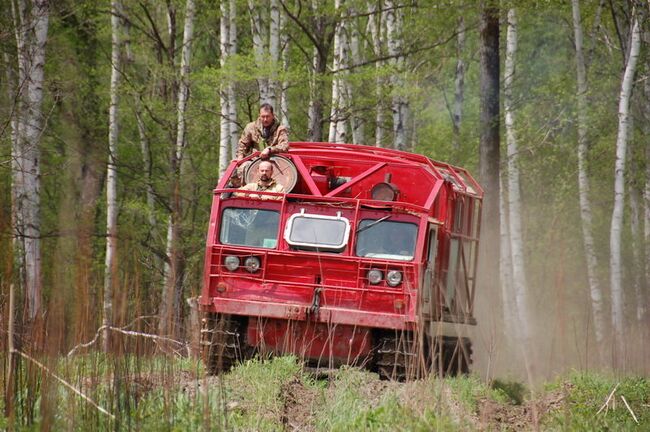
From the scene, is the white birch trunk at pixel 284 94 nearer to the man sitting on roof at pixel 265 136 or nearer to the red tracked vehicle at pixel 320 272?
the man sitting on roof at pixel 265 136

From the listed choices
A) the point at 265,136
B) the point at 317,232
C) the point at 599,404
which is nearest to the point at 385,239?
the point at 317,232

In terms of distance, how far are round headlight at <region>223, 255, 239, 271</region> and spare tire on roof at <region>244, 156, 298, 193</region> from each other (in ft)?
3.93

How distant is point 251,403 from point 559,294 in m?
3.70

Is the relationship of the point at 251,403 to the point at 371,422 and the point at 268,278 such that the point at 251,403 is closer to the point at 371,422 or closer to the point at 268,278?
the point at 371,422

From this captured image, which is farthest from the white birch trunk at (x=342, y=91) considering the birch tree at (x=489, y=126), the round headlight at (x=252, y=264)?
the round headlight at (x=252, y=264)

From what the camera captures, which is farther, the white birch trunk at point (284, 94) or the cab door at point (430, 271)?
the white birch trunk at point (284, 94)

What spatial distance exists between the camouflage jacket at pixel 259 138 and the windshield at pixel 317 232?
1.29 m

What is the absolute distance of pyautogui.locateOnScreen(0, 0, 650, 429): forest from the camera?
1831 cm

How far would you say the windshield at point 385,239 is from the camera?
13.9m

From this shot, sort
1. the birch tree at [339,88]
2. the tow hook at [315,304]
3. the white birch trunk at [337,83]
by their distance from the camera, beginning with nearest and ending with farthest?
1. the tow hook at [315,304]
2. the white birch trunk at [337,83]
3. the birch tree at [339,88]

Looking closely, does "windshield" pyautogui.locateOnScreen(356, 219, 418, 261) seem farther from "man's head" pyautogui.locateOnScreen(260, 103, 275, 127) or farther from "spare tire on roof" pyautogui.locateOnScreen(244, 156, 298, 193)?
"man's head" pyautogui.locateOnScreen(260, 103, 275, 127)

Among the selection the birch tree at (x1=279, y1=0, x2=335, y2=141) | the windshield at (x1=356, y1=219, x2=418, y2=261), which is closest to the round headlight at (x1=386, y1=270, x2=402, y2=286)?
the windshield at (x1=356, y1=219, x2=418, y2=261)

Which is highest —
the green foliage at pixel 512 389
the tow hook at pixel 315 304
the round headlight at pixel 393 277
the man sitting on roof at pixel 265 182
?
the man sitting on roof at pixel 265 182

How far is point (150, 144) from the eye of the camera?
31.1 meters
